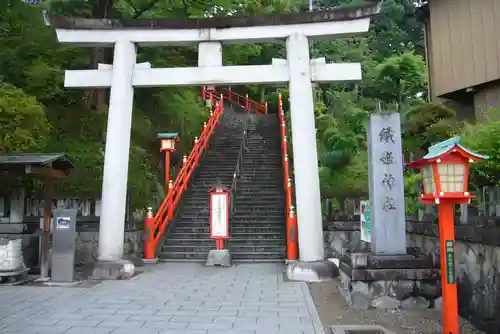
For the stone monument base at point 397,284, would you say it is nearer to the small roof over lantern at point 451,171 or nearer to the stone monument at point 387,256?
the stone monument at point 387,256

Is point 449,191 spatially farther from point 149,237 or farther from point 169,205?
point 169,205

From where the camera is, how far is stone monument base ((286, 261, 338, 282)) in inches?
375

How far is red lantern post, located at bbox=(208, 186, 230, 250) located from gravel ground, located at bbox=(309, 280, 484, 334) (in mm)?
4245

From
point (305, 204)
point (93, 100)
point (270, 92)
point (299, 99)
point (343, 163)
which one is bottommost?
point (305, 204)

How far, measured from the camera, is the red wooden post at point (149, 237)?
39.6 feet

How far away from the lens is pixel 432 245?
838cm

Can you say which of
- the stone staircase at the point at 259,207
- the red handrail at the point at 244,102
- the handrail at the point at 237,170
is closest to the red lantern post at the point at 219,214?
the stone staircase at the point at 259,207

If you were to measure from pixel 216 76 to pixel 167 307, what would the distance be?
548 cm

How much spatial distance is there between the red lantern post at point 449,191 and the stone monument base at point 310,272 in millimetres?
4067

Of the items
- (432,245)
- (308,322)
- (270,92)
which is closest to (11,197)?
(308,322)

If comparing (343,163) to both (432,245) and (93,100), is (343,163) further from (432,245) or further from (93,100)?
(93,100)

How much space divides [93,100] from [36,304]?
819 cm

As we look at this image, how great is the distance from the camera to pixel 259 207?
14.5 m

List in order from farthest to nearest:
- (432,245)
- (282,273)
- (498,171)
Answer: (282,273) → (432,245) → (498,171)
